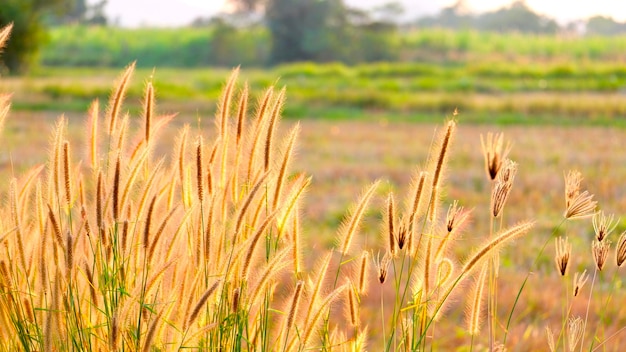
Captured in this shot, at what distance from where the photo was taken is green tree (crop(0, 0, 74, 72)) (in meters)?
29.2

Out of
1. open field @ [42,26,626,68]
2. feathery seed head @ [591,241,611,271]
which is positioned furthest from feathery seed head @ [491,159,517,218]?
open field @ [42,26,626,68]

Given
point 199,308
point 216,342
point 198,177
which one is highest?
point 198,177

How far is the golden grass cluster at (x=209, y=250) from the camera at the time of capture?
5.84ft

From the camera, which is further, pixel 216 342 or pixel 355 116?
pixel 355 116

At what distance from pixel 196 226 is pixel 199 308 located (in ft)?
1.58

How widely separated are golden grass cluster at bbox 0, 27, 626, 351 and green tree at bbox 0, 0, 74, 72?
2826 cm

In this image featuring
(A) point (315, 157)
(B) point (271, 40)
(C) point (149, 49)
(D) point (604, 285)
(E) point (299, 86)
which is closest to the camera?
(D) point (604, 285)

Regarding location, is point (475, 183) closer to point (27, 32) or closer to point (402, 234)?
point (402, 234)

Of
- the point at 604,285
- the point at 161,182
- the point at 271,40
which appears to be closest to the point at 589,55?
the point at 271,40

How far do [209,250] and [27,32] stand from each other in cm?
3078

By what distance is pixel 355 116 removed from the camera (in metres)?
17.3

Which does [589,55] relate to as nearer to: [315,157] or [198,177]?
[315,157]

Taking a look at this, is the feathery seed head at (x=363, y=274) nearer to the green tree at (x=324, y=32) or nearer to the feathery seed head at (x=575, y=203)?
the feathery seed head at (x=575, y=203)

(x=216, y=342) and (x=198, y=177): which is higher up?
(x=198, y=177)
